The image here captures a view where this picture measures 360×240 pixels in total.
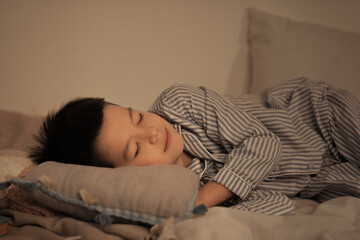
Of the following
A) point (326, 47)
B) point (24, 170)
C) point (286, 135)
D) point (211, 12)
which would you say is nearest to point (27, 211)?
point (24, 170)

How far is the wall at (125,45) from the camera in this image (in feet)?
4.86

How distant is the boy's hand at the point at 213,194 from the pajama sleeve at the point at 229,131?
2 centimetres

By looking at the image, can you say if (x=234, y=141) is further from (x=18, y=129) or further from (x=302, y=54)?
(x=18, y=129)

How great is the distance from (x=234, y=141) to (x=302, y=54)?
2.59ft

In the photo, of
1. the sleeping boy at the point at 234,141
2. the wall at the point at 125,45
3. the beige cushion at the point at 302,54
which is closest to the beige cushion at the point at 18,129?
the wall at the point at 125,45

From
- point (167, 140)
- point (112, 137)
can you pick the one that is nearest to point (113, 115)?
point (112, 137)

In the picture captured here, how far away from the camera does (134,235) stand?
70cm

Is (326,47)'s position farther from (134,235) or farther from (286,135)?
(134,235)

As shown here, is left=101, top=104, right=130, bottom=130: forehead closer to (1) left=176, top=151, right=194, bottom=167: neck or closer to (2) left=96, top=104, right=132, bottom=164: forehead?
(2) left=96, top=104, right=132, bottom=164: forehead

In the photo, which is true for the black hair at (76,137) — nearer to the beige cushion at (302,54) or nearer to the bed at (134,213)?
the bed at (134,213)

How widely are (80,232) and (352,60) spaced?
1484 mm

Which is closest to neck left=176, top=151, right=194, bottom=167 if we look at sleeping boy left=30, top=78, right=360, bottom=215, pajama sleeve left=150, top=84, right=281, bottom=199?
sleeping boy left=30, top=78, right=360, bottom=215

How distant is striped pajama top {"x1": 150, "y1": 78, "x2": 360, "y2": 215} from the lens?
39.4 inches

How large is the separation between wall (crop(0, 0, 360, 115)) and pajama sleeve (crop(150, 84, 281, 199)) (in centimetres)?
56
